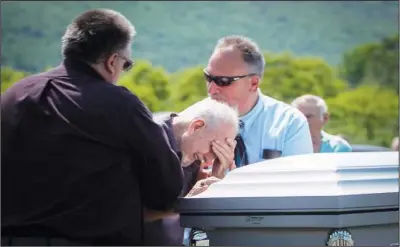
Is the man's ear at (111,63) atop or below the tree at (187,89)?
atop

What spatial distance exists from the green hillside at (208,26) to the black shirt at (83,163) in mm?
11831

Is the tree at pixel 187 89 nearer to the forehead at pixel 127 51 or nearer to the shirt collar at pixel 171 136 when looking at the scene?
the shirt collar at pixel 171 136

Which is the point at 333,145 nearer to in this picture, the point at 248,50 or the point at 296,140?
the point at 248,50

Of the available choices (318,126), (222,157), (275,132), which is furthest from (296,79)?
(222,157)

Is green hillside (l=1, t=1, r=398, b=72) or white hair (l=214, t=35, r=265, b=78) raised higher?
green hillside (l=1, t=1, r=398, b=72)

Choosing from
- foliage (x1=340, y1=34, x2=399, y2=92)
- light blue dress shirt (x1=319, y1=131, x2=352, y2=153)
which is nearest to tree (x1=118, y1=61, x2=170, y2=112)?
foliage (x1=340, y1=34, x2=399, y2=92)

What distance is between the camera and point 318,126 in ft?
20.9

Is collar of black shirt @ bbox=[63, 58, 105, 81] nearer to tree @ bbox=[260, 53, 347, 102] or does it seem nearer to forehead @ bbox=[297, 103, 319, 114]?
forehead @ bbox=[297, 103, 319, 114]

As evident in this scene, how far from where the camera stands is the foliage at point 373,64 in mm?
14791

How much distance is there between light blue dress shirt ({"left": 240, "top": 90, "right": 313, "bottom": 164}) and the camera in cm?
432

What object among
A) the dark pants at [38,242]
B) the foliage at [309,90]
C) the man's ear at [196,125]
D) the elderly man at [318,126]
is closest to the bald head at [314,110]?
the elderly man at [318,126]

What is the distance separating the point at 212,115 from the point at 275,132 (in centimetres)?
115

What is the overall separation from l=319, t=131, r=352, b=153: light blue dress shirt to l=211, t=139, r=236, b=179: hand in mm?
2637

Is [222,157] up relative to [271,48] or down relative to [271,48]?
down
